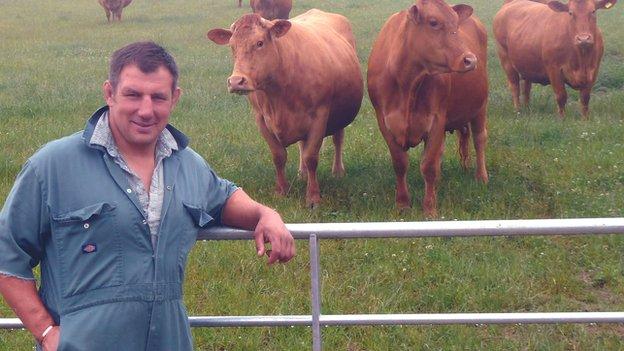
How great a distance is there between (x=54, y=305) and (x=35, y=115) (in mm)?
9129

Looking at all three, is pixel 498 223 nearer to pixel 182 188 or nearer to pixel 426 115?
pixel 182 188

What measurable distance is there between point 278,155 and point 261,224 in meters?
4.95

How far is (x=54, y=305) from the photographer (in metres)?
2.88

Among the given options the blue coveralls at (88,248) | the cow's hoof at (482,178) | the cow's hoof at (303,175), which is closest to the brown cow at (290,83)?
the cow's hoof at (303,175)

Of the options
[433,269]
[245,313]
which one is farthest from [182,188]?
[433,269]

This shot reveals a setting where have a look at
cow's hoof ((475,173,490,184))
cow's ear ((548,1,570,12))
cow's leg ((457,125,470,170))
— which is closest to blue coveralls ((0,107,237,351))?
cow's hoof ((475,173,490,184))

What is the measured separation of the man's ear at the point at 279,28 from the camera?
7633mm

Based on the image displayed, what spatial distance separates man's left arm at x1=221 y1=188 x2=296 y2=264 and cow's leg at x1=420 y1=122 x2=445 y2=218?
4290 millimetres

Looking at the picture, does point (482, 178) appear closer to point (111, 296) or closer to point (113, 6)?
point (111, 296)

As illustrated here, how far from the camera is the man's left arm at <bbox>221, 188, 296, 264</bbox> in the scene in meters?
3.13

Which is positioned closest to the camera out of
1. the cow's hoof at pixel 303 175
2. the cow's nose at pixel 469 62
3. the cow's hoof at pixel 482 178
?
the cow's nose at pixel 469 62

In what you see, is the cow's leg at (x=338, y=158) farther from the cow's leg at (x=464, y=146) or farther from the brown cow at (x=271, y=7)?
the brown cow at (x=271, y=7)

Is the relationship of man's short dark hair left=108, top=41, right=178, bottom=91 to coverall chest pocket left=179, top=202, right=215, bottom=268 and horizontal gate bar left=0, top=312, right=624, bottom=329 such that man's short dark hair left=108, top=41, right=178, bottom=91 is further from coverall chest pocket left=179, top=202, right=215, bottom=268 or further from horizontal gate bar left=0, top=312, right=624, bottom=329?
horizontal gate bar left=0, top=312, right=624, bottom=329

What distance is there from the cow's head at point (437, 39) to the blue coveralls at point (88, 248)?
463 cm
